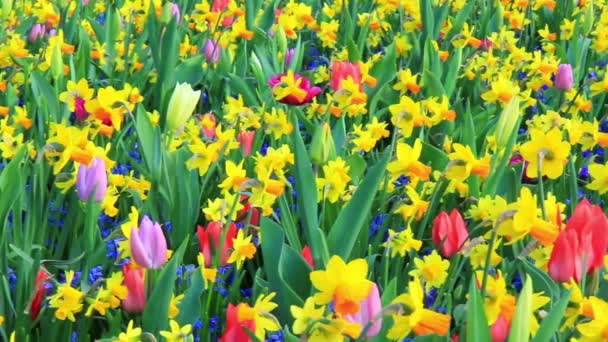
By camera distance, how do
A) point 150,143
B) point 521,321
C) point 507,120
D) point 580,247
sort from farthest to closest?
point 150,143 < point 507,120 < point 580,247 < point 521,321

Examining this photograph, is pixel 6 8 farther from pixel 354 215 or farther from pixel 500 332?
pixel 500 332

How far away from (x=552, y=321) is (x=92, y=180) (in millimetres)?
827

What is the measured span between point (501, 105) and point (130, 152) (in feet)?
3.27

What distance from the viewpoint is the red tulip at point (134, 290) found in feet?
4.50

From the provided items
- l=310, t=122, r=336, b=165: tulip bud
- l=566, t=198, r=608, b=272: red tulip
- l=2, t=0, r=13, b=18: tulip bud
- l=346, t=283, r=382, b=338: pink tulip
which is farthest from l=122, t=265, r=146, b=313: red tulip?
l=2, t=0, r=13, b=18: tulip bud

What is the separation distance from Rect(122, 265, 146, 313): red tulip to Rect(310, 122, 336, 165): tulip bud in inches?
19.0

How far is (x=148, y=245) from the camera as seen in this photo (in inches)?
53.4

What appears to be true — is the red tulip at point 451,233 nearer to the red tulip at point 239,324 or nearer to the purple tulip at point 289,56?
the red tulip at point 239,324

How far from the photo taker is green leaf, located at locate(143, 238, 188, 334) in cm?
134

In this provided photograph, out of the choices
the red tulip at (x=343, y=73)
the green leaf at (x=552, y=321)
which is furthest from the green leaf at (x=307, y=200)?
the red tulip at (x=343, y=73)

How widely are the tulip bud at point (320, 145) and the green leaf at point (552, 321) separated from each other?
0.71 m

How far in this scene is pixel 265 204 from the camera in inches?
61.7

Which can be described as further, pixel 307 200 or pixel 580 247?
pixel 307 200

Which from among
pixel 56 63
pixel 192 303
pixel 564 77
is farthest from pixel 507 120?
pixel 56 63
